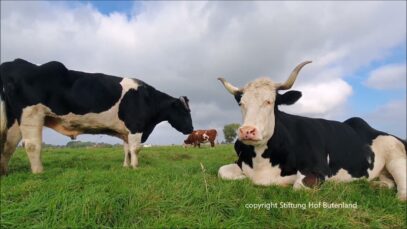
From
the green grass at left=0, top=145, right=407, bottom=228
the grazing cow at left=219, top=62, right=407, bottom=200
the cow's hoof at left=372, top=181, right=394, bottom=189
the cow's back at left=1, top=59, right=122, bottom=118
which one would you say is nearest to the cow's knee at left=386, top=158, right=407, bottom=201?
the grazing cow at left=219, top=62, right=407, bottom=200

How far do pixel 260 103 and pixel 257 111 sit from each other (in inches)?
6.8

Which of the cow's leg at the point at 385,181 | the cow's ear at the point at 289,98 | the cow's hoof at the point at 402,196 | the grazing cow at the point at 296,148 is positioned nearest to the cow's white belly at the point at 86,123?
the grazing cow at the point at 296,148

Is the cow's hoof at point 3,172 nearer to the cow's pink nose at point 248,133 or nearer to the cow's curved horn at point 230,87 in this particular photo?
the cow's curved horn at point 230,87

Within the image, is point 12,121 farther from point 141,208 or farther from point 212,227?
point 212,227

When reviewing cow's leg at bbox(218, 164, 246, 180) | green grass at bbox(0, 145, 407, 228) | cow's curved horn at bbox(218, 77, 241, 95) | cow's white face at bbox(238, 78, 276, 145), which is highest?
cow's curved horn at bbox(218, 77, 241, 95)

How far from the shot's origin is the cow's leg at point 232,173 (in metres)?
6.86

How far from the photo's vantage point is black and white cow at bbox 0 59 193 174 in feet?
29.1

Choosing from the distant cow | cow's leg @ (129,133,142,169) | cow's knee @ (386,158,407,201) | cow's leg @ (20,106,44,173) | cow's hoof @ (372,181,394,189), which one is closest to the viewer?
cow's knee @ (386,158,407,201)

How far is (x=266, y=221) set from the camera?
494 centimetres

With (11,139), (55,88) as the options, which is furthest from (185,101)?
(11,139)

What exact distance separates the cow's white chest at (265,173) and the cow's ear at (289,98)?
0.90m

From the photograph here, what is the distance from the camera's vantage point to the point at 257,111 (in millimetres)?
6180

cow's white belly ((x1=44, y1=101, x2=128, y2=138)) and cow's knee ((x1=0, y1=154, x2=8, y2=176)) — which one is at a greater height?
cow's white belly ((x1=44, y1=101, x2=128, y2=138))

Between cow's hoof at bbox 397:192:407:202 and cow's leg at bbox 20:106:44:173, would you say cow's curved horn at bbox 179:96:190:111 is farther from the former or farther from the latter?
cow's hoof at bbox 397:192:407:202
